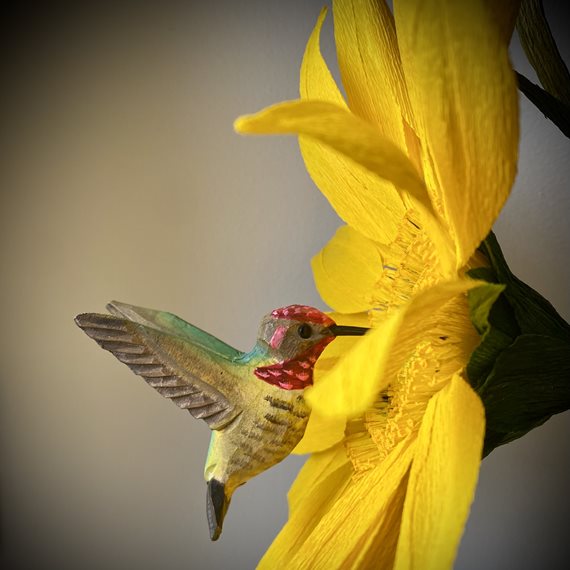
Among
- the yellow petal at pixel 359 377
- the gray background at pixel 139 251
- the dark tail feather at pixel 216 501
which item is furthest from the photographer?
the gray background at pixel 139 251

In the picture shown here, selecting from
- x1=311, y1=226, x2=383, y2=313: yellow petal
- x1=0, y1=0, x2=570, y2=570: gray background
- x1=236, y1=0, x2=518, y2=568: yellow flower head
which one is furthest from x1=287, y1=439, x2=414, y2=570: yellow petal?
x1=0, y1=0, x2=570, y2=570: gray background

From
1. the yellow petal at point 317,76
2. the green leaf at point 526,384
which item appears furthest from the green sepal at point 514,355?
the yellow petal at point 317,76

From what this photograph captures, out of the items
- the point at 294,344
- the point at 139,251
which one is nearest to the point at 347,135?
the point at 294,344

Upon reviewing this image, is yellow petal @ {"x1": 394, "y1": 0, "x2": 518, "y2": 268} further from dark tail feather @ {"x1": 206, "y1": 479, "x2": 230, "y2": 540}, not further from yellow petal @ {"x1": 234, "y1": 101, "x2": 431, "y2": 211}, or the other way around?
dark tail feather @ {"x1": 206, "y1": 479, "x2": 230, "y2": 540}

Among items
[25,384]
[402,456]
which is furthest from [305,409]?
[25,384]

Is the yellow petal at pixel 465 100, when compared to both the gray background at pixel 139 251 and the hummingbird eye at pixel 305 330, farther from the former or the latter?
the gray background at pixel 139 251
